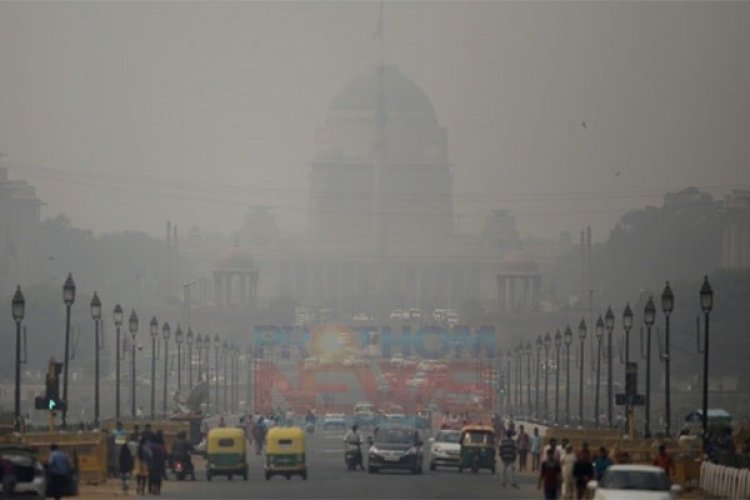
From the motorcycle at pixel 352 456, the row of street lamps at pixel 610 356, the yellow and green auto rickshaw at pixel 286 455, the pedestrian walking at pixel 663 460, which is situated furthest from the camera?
the motorcycle at pixel 352 456

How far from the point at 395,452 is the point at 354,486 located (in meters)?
8.61

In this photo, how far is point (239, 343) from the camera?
191 meters

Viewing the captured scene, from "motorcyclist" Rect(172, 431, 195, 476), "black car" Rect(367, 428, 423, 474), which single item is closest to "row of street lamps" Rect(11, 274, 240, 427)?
"motorcyclist" Rect(172, 431, 195, 476)

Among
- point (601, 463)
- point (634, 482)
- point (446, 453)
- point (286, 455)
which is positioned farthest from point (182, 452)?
point (634, 482)

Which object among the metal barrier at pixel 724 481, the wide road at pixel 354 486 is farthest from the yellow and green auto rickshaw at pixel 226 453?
the metal barrier at pixel 724 481

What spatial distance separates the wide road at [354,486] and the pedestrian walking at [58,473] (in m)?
4.77

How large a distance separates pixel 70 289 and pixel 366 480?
14.2 m

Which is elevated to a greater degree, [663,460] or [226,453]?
[663,460]

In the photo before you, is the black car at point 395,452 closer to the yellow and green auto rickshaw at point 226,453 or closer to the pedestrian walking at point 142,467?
the yellow and green auto rickshaw at point 226,453

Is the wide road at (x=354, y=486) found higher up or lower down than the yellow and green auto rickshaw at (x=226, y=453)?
lower down

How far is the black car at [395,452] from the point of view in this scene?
7219 cm

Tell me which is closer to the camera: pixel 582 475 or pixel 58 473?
pixel 58 473

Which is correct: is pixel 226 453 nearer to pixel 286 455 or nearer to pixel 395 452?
pixel 286 455

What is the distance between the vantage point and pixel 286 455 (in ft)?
231
